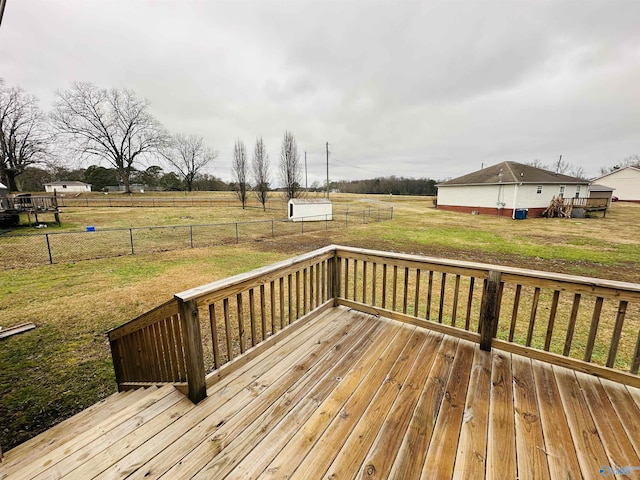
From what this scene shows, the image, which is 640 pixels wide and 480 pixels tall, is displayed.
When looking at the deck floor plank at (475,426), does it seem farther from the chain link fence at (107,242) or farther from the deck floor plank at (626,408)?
the chain link fence at (107,242)

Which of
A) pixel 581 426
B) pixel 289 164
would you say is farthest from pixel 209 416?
pixel 289 164

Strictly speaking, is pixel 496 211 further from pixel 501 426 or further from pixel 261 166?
pixel 501 426

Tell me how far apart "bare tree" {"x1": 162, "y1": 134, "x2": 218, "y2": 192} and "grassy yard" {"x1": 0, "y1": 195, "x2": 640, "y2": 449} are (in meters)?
35.2

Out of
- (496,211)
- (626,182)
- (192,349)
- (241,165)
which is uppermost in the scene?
(241,165)

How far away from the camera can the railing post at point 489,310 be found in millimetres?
2592

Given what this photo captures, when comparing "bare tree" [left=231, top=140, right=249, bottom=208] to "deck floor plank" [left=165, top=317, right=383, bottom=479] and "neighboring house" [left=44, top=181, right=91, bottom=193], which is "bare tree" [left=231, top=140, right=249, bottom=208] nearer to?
"deck floor plank" [left=165, top=317, right=383, bottom=479]

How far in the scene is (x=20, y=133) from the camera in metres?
29.4

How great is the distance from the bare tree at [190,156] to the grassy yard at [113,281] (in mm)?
35166

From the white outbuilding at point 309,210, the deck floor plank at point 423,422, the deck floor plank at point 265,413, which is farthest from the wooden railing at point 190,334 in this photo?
the white outbuilding at point 309,210

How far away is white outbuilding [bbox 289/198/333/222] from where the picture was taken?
19172 mm

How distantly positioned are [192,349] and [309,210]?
1766cm

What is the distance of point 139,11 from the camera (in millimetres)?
6504

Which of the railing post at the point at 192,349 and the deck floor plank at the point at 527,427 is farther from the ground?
the railing post at the point at 192,349

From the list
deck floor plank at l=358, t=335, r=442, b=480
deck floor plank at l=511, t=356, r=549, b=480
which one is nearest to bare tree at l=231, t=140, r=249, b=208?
deck floor plank at l=358, t=335, r=442, b=480
